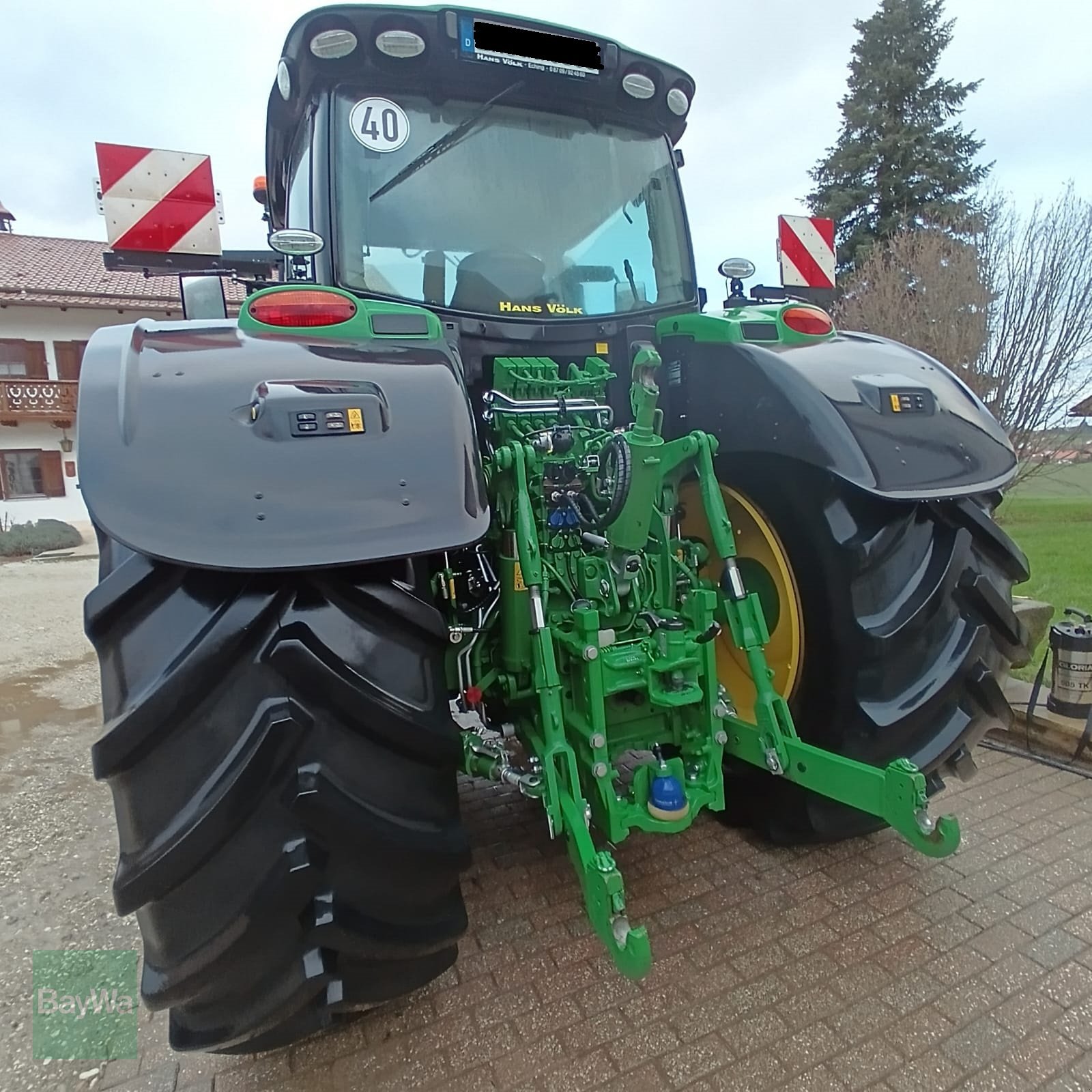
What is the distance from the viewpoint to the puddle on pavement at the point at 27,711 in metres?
4.06

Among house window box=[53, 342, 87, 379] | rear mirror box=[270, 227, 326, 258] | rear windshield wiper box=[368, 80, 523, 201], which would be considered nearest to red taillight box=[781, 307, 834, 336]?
rear windshield wiper box=[368, 80, 523, 201]

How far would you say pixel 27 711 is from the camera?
4512 millimetres

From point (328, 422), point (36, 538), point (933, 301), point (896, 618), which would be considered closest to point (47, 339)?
point (36, 538)

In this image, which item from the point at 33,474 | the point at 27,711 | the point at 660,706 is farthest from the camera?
the point at 33,474

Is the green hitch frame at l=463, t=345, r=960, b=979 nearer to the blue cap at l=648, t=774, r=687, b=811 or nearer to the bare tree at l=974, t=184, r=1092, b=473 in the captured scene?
the blue cap at l=648, t=774, r=687, b=811

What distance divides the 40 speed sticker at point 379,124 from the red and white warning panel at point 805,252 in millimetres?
1549

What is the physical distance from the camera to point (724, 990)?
74.9 inches

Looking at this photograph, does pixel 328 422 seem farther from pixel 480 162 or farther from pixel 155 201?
pixel 155 201

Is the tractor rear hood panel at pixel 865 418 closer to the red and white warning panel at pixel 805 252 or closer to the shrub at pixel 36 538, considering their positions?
the red and white warning panel at pixel 805 252

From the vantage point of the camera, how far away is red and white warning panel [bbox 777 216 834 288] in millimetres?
2992

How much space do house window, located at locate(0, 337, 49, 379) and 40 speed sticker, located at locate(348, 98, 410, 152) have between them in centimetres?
1875

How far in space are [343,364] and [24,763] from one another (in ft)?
10.8

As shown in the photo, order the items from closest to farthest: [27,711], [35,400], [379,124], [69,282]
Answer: [379,124]
[27,711]
[35,400]
[69,282]

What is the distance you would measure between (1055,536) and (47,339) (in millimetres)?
19811
